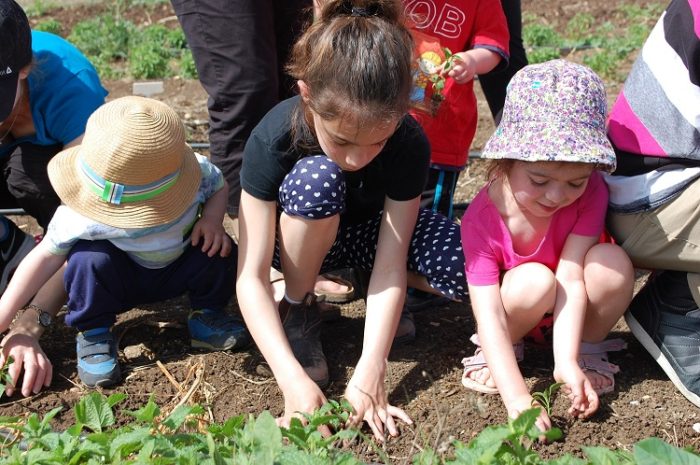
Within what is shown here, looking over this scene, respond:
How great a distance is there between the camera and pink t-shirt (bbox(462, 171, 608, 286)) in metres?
2.60

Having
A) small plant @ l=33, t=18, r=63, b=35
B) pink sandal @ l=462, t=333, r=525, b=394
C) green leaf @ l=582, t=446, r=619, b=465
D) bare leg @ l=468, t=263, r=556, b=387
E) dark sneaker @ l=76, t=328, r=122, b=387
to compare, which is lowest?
small plant @ l=33, t=18, r=63, b=35

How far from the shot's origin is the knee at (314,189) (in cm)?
255

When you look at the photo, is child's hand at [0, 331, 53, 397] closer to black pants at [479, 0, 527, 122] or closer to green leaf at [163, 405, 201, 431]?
green leaf at [163, 405, 201, 431]

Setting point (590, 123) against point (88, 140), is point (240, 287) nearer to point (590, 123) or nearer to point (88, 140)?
point (88, 140)

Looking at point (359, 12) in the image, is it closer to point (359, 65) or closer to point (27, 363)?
point (359, 65)

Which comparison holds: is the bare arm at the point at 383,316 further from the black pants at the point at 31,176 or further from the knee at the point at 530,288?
the black pants at the point at 31,176

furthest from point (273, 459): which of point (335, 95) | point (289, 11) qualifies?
point (289, 11)

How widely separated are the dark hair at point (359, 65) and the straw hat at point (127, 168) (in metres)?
0.48

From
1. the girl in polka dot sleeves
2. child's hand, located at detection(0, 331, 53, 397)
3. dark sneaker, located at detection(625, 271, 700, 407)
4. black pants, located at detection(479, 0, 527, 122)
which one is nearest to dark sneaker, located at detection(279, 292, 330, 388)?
the girl in polka dot sleeves

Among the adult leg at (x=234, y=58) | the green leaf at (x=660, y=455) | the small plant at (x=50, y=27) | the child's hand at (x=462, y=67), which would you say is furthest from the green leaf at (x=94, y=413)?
the small plant at (x=50, y=27)

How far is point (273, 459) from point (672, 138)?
1.45 m

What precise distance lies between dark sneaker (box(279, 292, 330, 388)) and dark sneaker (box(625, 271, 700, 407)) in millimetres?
970

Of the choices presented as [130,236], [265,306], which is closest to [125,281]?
[130,236]

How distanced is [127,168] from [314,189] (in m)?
0.53
